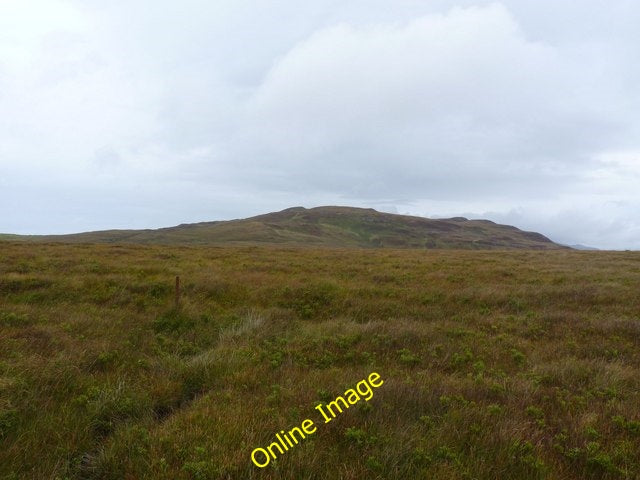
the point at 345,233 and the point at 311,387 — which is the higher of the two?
the point at 345,233

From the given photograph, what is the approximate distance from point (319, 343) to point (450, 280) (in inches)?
438

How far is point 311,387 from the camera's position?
601 cm

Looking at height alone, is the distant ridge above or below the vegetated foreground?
above

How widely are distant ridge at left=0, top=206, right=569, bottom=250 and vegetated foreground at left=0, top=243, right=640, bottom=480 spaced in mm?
80353

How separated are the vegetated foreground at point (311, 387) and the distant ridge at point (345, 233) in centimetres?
8035

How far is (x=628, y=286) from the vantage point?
16.1 meters

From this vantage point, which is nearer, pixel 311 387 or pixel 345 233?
pixel 311 387

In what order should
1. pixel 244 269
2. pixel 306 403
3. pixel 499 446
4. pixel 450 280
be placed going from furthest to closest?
pixel 244 269 → pixel 450 280 → pixel 306 403 → pixel 499 446

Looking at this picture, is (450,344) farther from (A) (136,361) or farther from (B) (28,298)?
(B) (28,298)

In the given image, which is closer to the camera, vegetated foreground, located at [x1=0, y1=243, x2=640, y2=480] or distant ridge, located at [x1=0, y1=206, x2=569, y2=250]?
vegetated foreground, located at [x1=0, y1=243, x2=640, y2=480]

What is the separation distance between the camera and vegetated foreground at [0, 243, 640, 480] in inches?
167

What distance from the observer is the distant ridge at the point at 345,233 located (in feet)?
327

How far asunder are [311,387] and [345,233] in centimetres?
13052

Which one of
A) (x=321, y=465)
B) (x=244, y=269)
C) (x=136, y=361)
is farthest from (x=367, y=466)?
(x=244, y=269)
